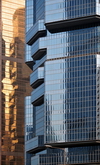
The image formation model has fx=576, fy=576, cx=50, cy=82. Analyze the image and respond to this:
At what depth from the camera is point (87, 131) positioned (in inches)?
6663

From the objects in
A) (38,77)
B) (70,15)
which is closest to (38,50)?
(38,77)

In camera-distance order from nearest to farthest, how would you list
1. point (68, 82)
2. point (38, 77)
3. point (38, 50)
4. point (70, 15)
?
point (68, 82)
point (70, 15)
point (38, 50)
point (38, 77)

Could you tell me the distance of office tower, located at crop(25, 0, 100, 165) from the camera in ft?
561

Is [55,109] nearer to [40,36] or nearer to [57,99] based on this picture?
[57,99]

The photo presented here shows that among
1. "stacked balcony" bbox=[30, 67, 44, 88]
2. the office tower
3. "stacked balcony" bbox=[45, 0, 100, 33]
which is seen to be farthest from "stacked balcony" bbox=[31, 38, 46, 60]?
"stacked balcony" bbox=[45, 0, 100, 33]

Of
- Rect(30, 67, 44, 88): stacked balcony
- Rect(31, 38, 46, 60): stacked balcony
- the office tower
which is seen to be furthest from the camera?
Rect(30, 67, 44, 88): stacked balcony

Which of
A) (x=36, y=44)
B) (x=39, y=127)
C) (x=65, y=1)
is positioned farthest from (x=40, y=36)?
(x=39, y=127)

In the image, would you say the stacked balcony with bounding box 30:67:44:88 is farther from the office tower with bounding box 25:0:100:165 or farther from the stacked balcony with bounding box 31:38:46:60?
the stacked balcony with bounding box 31:38:46:60

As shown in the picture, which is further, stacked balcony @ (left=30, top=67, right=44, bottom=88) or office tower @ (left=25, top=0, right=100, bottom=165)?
stacked balcony @ (left=30, top=67, right=44, bottom=88)

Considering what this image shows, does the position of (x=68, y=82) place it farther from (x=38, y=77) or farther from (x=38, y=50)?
(x=38, y=50)

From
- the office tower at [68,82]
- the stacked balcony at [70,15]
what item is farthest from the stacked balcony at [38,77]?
the stacked balcony at [70,15]

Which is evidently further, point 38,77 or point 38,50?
point 38,77

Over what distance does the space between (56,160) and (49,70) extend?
91.4 feet

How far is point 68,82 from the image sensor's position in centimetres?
17488
